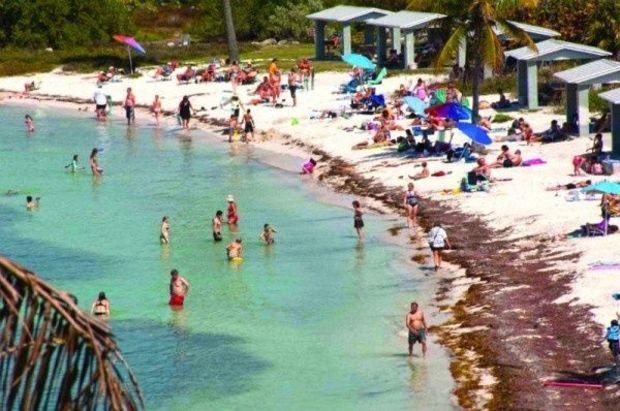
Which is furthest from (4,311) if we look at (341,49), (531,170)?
(341,49)

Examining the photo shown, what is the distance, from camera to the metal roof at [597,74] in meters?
40.2

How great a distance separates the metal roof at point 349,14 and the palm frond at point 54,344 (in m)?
57.4

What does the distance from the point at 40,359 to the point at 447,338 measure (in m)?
20.1

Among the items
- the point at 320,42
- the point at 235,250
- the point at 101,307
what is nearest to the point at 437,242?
the point at 235,250

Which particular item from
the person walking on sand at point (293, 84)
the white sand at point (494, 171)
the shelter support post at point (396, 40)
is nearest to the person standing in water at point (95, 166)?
the white sand at point (494, 171)

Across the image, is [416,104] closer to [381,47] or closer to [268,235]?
[268,235]

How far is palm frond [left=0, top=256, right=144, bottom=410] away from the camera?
527cm

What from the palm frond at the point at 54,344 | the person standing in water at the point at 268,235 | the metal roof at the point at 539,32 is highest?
the palm frond at the point at 54,344

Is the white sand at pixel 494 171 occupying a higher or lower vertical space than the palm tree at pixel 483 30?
lower

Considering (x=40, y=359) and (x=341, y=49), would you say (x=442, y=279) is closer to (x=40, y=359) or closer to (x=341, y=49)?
(x=40, y=359)

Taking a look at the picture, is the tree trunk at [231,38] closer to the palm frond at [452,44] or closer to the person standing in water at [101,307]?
the palm frond at [452,44]

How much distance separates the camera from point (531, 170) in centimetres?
3794

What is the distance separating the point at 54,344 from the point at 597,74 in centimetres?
3617

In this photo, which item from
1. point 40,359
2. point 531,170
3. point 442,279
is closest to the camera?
point 40,359
